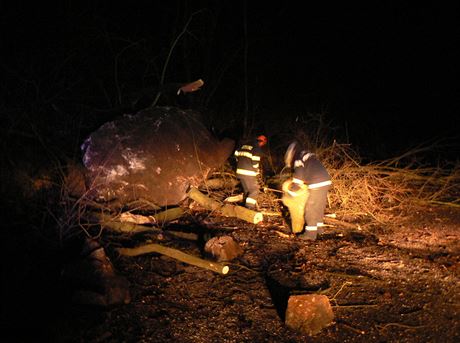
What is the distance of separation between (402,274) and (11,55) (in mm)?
8029

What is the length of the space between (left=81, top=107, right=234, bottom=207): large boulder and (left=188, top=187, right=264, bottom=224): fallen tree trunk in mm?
195

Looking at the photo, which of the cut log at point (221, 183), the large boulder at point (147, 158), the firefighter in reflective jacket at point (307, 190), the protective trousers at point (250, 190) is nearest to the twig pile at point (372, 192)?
the firefighter in reflective jacket at point (307, 190)

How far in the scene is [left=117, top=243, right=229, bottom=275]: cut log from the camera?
3.96 m

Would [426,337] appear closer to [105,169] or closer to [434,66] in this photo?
[105,169]

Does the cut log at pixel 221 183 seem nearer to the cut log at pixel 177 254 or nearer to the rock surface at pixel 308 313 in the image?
the cut log at pixel 177 254

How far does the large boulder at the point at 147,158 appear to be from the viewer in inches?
210

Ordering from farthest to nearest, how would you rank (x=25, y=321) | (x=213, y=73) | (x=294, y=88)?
1. (x=294, y=88)
2. (x=213, y=73)
3. (x=25, y=321)

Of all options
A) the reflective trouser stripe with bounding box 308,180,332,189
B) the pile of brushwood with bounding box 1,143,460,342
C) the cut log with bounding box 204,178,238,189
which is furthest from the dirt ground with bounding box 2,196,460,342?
the cut log with bounding box 204,178,238,189

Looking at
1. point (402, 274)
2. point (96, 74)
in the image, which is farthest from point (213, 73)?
point (402, 274)

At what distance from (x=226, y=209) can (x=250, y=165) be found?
0.74 m

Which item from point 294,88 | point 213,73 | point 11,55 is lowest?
point 294,88

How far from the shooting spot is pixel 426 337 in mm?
3176

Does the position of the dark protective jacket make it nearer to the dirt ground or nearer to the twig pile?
the dirt ground

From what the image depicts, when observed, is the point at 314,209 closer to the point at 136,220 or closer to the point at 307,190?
the point at 307,190
